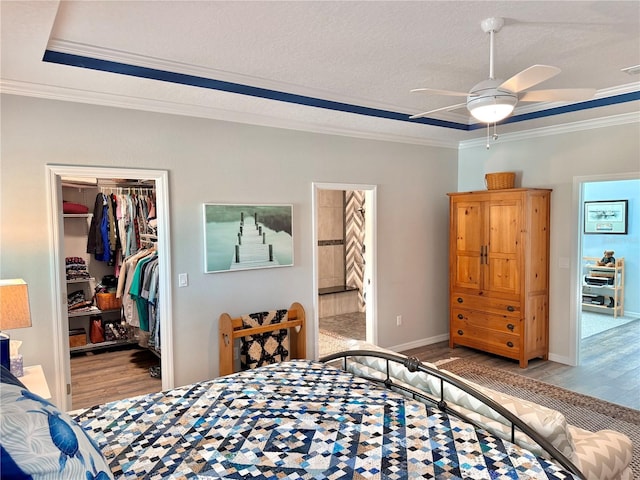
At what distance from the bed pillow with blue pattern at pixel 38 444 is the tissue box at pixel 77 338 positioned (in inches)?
176

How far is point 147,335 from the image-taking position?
196 inches

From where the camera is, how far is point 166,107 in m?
3.61

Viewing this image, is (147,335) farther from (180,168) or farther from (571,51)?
(571,51)

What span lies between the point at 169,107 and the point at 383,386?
2736 millimetres

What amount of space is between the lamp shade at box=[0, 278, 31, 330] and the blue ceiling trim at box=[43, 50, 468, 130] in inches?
55.5

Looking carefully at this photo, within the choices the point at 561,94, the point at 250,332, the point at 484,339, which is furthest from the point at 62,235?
the point at 484,339

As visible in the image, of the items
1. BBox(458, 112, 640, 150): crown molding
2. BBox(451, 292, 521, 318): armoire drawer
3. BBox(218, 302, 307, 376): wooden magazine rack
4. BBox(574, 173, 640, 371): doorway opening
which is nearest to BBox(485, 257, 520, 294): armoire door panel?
BBox(451, 292, 521, 318): armoire drawer

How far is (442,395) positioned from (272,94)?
2.63 m

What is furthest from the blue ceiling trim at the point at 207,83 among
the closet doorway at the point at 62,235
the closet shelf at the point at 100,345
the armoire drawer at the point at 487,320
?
the closet shelf at the point at 100,345

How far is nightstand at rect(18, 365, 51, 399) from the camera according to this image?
248 cm

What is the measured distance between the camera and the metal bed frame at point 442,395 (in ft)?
5.82

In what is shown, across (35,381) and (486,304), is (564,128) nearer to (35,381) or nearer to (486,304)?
(486,304)

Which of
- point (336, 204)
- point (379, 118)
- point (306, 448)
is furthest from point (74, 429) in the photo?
point (336, 204)

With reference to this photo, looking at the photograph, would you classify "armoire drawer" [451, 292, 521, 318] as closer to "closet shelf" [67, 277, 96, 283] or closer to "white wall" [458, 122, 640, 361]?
"white wall" [458, 122, 640, 361]
